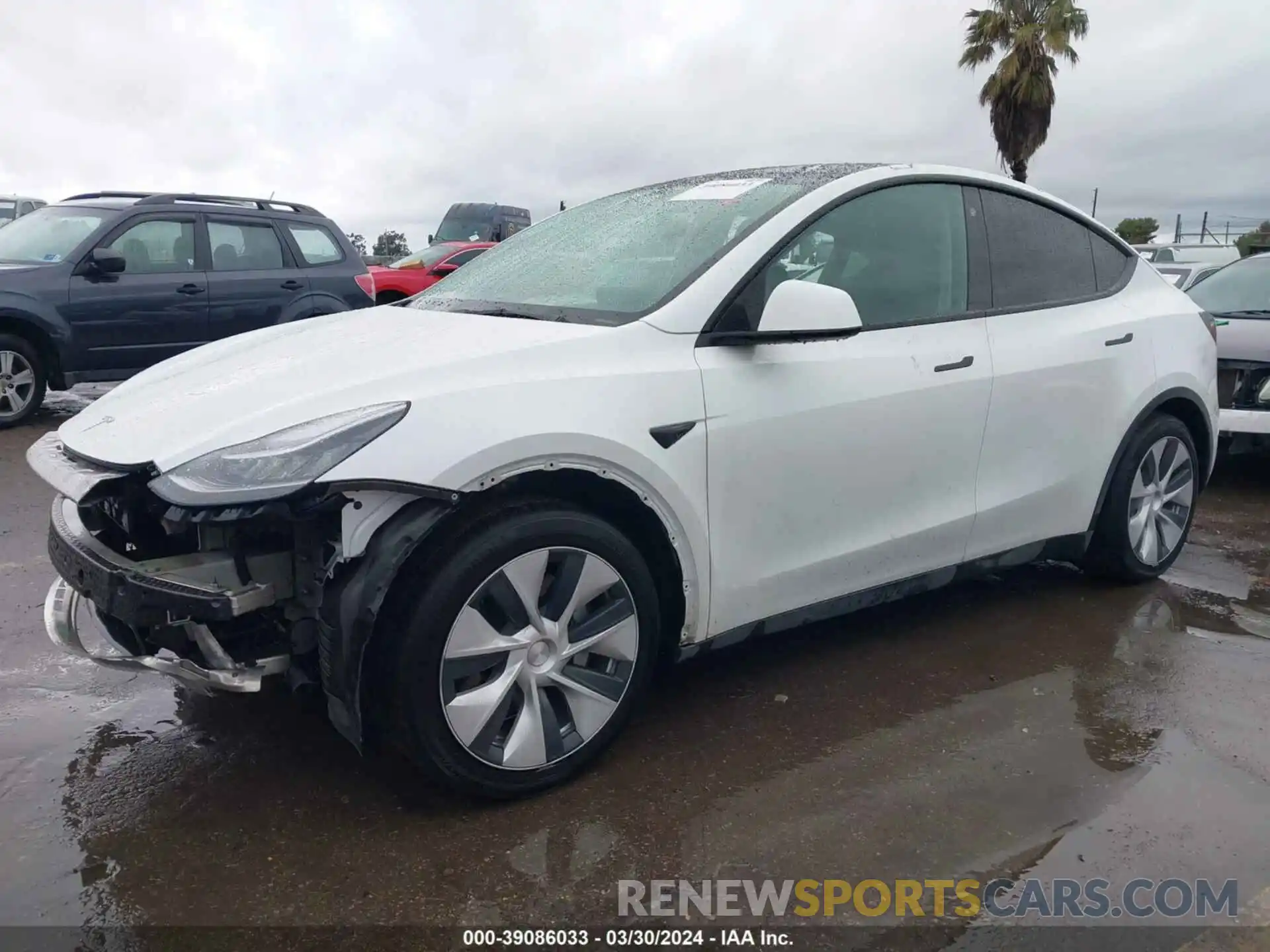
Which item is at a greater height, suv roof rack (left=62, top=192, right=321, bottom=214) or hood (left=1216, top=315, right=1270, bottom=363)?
suv roof rack (left=62, top=192, right=321, bottom=214)

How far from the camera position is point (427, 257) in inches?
636

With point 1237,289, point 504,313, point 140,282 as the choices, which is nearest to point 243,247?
point 140,282

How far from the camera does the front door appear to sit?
114 inches

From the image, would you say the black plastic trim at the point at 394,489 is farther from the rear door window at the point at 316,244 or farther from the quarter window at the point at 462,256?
the quarter window at the point at 462,256

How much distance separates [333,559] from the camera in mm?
2363

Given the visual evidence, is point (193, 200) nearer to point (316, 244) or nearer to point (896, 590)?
point (316, 244)

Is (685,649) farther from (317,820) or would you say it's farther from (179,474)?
(179,474)

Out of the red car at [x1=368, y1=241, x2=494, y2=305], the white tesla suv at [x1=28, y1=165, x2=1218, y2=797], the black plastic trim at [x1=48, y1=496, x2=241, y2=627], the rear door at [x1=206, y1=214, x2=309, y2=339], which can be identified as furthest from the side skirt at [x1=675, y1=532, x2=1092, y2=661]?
the red car at [x1=368, y1=241, x2=494, y2=305]

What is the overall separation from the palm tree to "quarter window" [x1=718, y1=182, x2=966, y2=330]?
1968cm

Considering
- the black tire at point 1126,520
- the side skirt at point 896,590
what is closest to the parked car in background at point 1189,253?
the black tire at point 1126,520

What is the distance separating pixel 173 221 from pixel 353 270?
1.55 meters

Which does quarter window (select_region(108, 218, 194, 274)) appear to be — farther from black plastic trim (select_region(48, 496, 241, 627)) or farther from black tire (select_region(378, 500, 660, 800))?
black tire (select_region(378, 500, 660, 800))

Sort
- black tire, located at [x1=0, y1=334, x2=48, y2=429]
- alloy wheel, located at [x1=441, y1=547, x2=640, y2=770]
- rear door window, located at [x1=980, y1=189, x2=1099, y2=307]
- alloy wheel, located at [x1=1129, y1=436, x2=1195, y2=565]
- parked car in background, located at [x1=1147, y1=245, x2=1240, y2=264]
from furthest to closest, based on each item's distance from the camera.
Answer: parked car in background, located at [x1=1147, y1=245, x2=1240, y2=264], black tire, located at [x1=0, y1=334, x2=48, y2=429], alloy wheel, located at [x1=1129, y1=436, x2=1195, y2=565], rear door window, located at [x1=980, y1=189, x2=1099, y2=307], alloy wheel, located at [x1=441, y1=547, x2=640, y2=770]

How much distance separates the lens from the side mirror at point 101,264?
25.5 ft
